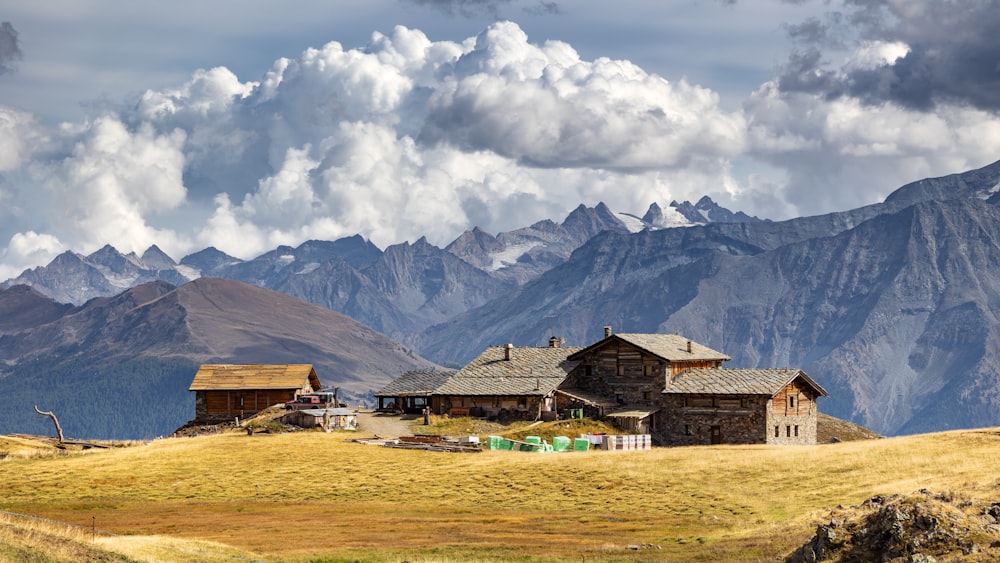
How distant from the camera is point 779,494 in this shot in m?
73.2

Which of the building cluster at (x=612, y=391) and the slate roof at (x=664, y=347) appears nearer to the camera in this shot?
the building cluster at (x=612, y=391)

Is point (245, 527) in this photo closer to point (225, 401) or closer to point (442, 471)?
point (442, 471)

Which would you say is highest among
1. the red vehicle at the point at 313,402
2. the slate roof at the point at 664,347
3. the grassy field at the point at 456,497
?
the slate roof at the point at 664,347

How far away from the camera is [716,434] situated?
115938 mm

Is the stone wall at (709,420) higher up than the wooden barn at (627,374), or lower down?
lower down

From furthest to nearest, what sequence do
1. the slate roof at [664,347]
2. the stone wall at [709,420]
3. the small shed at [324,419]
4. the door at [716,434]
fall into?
the slate roof at [664,347] < the small shed at [324,419] < the door at [716,434] < the stone wall at [709,420]

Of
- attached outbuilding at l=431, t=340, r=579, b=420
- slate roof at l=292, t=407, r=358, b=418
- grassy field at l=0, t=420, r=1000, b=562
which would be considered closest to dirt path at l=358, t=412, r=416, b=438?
slate roof at l=292, t=407, r=358, b=418

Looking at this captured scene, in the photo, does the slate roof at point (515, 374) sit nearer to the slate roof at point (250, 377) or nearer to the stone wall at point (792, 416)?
the slate roof at point (250, 377)

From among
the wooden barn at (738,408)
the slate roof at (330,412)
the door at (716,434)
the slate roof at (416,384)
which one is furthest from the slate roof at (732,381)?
the slate roof at (330,412)

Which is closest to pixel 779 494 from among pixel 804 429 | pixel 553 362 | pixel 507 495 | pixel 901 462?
pixel 901 462

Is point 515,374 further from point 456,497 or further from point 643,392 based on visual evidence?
point 456,497

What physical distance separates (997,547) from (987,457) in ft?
119

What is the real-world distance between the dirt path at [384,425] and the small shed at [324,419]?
1.34 meters

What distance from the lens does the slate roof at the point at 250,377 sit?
140 m
